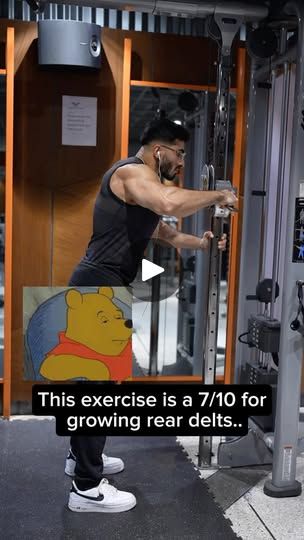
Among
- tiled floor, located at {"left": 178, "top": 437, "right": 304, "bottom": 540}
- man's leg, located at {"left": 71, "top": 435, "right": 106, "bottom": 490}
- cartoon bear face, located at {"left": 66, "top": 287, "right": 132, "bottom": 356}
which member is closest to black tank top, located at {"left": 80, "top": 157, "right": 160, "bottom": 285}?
cartoon bear face, located at {"left": 66, "top": 287, "right": 132, "bottom": 356}

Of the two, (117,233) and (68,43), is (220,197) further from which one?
(68,43)

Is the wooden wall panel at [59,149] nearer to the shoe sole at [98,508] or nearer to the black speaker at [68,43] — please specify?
the black speaker at [68,43]

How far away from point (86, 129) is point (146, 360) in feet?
5.67

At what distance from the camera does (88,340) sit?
323cm

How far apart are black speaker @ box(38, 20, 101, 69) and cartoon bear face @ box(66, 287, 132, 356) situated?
1.62m

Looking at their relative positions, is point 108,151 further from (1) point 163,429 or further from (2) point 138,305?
(1) point 163,429

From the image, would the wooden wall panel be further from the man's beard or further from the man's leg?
the man's leg

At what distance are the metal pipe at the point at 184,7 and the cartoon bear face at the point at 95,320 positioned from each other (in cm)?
148

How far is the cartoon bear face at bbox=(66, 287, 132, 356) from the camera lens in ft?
10.4

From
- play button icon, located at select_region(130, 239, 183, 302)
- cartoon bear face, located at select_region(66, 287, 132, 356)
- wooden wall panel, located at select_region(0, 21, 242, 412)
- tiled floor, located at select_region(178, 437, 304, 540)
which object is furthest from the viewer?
wooden wall panel, located at select_region(0, 21, 242, 412)

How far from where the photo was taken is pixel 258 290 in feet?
11.8

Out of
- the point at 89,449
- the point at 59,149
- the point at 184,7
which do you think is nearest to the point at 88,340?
the point at 89,449

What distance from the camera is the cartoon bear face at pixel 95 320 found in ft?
10.4

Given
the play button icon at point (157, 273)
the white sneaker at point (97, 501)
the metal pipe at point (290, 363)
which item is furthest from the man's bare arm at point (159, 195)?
the white sneaker at point (97, 501)
